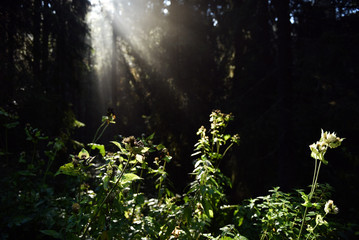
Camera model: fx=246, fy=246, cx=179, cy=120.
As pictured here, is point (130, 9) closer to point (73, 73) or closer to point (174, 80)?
point (174, 80)

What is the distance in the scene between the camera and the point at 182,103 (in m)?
9.27

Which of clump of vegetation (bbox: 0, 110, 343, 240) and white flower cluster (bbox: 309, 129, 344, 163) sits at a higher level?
white flower cluster (bbox: 309, 129, 344, 163)

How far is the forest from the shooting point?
208cm

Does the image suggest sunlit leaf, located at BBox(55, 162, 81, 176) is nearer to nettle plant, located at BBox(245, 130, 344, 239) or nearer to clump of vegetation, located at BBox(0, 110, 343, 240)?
clump of vegetation, located at BBox(0, 110, 343, 240)

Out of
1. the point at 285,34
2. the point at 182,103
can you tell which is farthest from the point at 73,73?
the point at 285,34

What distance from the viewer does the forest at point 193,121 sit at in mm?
2078

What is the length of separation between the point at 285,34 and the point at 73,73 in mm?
5985

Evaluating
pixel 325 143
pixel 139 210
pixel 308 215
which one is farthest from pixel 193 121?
pixel 325 143

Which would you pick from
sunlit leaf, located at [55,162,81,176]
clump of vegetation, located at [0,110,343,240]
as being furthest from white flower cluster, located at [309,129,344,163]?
sunlit leaf, located at [55,162,81,176]

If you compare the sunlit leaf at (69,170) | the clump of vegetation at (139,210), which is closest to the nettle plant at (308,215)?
the clump of vegetation at (139,210)

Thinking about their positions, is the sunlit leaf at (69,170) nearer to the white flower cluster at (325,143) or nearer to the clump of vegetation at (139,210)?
the clump of vegetation at (139,210)

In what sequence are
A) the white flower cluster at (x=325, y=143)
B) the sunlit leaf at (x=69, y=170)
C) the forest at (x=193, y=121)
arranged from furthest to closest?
the forest at (x=193, y=121)
the sunlit leaf at (x=69, y=170)
the white flower cluster at (x=325, y=143)

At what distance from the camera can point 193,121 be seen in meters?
8.89

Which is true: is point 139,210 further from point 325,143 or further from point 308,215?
point 325,143
